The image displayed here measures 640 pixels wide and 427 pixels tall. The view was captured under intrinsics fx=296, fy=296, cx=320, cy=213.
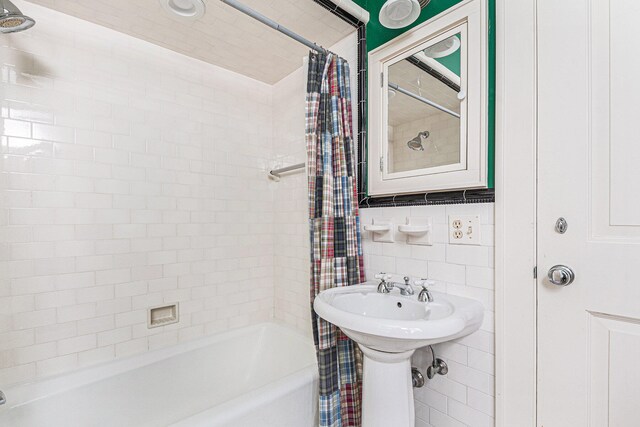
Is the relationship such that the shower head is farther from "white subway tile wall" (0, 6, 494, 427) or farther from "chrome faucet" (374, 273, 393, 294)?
"chrome faucet" (374, 273, 393, 294)

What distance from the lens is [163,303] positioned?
1.72m

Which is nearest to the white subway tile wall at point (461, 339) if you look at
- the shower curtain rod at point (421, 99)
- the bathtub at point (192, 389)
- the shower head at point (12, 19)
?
the shower curtain rod at point (421, 99)

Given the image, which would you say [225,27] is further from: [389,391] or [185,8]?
[389,391]

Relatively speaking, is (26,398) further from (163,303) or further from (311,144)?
(311,144)

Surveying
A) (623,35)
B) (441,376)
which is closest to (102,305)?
(441,376)

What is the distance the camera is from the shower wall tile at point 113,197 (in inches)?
53.7

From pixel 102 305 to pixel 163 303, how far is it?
0.29 m

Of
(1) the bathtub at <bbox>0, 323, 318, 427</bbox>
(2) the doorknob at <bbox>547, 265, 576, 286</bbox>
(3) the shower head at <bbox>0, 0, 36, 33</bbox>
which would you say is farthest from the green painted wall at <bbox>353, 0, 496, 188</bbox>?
(3) the shower head at <bbox>0, 0, 36, 33</bbox>

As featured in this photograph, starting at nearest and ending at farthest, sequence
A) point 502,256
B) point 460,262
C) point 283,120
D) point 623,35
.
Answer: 1. point 623,35
2. point 502,256
3. point 460,262
4. point 283,120

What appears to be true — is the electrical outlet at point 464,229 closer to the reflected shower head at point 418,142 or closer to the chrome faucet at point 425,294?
the chrome faucet at point 425,294

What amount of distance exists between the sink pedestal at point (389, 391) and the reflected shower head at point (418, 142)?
2.83 ft

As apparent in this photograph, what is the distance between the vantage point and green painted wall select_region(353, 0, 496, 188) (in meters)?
1.09

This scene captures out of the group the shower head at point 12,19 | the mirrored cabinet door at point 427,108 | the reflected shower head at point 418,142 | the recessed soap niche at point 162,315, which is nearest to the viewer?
the shower head at point 12,19

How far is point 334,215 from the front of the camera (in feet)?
4.61
